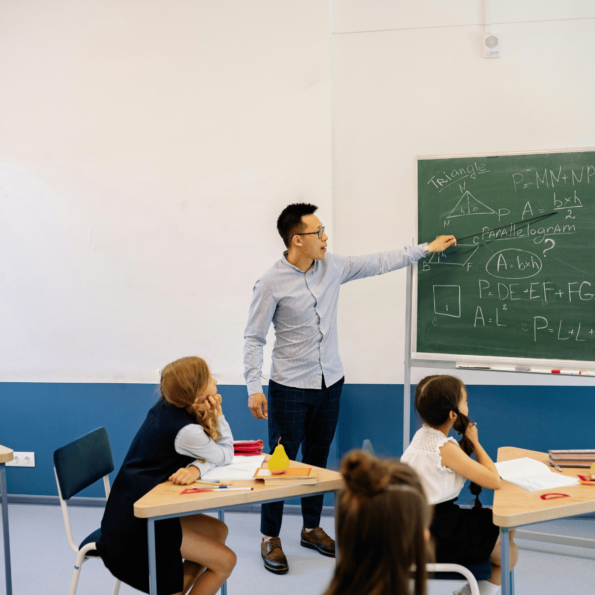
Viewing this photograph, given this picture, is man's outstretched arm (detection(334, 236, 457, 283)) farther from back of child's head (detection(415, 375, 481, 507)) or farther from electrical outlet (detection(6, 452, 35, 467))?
electrical outlet (detection(6, 452, 35, 467))

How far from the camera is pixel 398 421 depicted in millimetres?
3408

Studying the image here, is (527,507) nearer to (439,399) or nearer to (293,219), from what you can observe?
(439,399)

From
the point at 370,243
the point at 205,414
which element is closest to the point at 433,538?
the point at 205,414

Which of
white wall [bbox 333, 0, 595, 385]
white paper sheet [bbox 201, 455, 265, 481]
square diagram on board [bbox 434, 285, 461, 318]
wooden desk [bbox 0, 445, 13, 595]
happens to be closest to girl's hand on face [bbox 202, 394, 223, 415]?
white paper sheet [bbox 201, 455, 265, 481]

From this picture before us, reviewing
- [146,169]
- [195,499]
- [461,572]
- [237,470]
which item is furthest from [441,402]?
[146,169]

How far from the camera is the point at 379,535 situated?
912mm

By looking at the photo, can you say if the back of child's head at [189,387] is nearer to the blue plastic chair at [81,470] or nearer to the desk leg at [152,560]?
the desk leg at [152,560]

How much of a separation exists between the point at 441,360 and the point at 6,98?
3.25 meters

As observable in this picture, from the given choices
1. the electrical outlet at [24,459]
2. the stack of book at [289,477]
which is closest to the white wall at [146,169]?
the electrical outlet at [24,459]

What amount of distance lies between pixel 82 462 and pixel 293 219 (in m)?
1.45

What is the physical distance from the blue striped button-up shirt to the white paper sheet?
0.65 meters

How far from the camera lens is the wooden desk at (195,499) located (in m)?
1.72

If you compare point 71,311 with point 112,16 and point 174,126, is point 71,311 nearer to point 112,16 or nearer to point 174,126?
point 174,126

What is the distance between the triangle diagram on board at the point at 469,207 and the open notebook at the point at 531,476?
4.11 ft
